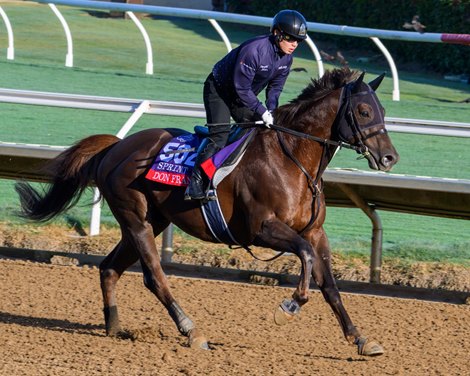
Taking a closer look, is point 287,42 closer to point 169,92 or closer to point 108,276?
point 108,276

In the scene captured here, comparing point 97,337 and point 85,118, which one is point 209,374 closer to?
point 97,337

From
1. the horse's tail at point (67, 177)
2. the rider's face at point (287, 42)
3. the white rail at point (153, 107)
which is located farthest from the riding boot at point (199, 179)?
the white rail at point (153, 107)

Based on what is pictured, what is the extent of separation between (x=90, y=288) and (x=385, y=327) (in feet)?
6.93

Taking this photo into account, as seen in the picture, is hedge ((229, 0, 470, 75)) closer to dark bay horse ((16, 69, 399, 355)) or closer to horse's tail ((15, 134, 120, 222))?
horse's tail ((15, 134, 120, 222))

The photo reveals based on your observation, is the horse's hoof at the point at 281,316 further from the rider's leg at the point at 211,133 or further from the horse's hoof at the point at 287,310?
the rider's leg at the point at 211,133

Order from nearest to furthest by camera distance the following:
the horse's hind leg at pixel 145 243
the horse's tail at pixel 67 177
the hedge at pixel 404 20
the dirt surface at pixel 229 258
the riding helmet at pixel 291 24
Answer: the riding helmet at pixel 291 24 < the horse's hind leg at pixel 145 243 < the horse's tail at pixel 67 177 < the dirt surface at pixel 229 258 < the hedge at pixel 404 20

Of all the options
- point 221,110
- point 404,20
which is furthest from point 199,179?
point 404,20

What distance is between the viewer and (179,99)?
1175cm

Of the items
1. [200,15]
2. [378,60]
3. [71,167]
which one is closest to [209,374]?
[71,167]

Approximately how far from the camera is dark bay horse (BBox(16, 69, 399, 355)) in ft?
18.0

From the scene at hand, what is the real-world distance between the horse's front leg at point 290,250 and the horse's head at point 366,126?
0.56 m

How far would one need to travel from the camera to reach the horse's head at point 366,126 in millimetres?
5430

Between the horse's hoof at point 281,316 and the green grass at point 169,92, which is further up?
the horse's hoof at point 281,316

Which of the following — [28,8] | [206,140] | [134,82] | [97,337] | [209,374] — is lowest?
[28,8]
